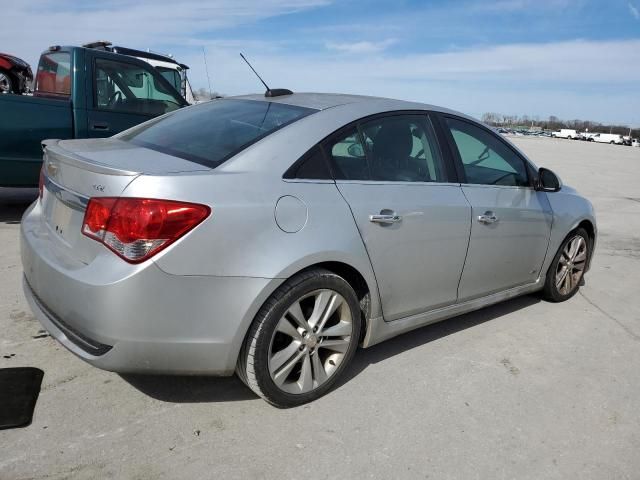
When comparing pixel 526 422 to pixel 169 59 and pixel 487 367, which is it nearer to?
pixel 487 367

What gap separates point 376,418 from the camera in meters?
2.71

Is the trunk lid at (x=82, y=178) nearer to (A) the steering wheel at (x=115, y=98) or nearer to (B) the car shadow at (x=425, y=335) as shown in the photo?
(B) the car shadow at (x=425, y=335)

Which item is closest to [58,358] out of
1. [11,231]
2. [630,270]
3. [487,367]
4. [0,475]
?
[0,475]

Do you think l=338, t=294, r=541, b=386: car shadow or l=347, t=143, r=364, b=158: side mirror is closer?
l=347, t=143, r=364, b=158: side mirror

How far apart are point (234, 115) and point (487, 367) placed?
2136 millimetres

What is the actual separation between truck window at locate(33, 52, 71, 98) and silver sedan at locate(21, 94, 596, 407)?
11.0 ft

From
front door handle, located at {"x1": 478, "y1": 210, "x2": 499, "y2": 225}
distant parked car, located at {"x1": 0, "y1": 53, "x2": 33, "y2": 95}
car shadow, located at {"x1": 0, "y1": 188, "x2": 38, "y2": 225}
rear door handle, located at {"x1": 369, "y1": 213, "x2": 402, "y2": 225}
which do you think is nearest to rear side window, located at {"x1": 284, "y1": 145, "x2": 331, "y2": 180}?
rear door handle, located at {"x1": 369, "y1": 213, "x2": 402, "y2": 225}

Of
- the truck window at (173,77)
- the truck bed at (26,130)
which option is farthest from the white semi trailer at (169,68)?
the truck bed at (26,130)

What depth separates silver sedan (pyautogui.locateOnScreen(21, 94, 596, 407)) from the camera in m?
2.25

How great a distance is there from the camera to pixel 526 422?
2771mm

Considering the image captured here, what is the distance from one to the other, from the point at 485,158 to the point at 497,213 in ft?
1.46

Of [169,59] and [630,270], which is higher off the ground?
[169,59]

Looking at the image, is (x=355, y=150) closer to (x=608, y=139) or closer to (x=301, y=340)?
(x=301, y=340)

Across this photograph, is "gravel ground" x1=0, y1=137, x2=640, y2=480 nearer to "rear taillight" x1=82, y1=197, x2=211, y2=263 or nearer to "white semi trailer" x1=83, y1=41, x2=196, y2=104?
"rear taillight" x1=82, y1=197, x2=211, y2=263
